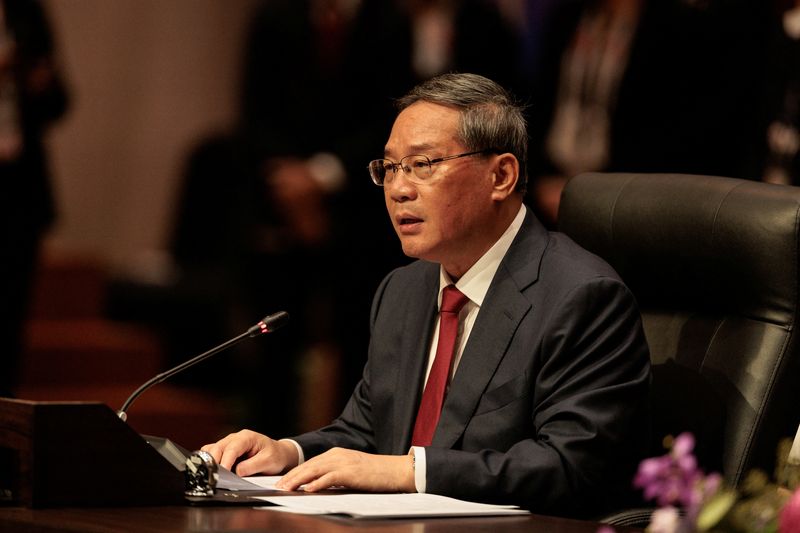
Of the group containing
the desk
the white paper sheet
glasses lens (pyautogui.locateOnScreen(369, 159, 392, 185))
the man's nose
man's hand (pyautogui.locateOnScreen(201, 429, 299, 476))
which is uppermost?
glasses lens (pyautogui.locateOnScreen(369, 159, 392, 185))

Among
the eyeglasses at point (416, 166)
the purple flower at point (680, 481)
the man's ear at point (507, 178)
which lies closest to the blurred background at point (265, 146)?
the eyeglasses at point (416, 166)

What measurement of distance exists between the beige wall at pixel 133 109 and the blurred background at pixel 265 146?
1 centimetres

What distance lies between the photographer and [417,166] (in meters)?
2.67

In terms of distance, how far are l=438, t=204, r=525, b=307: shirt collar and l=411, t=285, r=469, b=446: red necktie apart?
2 cm

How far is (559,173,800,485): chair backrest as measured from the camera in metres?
2.51

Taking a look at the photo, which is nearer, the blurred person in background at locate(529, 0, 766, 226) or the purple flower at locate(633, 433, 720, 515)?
the purple flower at locate(633, 433, 720, 515)

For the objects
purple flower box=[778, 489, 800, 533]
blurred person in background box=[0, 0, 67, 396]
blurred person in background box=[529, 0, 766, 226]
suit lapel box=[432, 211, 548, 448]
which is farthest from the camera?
blurred person in background box=[0, 0, 67, 396]

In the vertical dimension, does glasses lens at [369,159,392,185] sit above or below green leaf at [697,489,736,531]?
above

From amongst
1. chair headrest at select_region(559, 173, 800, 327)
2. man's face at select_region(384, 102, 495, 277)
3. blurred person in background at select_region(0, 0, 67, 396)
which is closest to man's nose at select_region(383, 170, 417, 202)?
man's face at select_region(384, 102, 495, 277)

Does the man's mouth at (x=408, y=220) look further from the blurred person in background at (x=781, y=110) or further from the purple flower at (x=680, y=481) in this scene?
the purple flower at (x=680, y=481)

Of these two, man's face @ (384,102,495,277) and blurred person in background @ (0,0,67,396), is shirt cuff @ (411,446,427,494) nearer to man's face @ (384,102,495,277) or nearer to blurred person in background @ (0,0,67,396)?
man's face @ (384,102,495,277)

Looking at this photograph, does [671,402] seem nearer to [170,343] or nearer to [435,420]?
[435,420]

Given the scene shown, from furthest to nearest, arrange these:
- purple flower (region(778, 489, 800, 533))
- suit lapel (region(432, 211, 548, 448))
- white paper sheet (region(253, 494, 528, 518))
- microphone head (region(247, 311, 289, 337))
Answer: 1. suit lapel (region(432, 211, 548, 448))
2. microphone head (region(247, 311, 289, 337))
3. white paper sheet (region(253, 494, 528, 518))
4. purple flower (region(778, 489, 800, 533))

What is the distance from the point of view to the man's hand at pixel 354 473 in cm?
219
